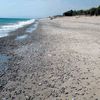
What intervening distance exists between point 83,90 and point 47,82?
1322 mm

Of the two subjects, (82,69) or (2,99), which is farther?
(82,69)

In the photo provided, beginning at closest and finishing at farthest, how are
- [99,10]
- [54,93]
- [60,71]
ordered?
1. [54,93]
2. [60,71]
3. [99,10]

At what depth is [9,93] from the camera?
5473 millimetres

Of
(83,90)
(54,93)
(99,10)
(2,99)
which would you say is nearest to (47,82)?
(54,93)

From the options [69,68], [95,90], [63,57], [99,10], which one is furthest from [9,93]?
[99,10]

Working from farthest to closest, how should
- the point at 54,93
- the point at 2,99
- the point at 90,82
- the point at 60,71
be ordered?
the point at 60,71 < the point at 90,82 < the point at 54,93 < the point at 2,99

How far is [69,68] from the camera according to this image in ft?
25.6

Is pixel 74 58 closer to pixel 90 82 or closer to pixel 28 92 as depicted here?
pixel 90 82

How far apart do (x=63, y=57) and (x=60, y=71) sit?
2437 mm

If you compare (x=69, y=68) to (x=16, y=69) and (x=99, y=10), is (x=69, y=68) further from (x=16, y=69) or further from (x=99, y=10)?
(x=99, y=10)

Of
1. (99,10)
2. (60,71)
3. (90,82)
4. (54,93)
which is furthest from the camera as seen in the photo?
(99,10)

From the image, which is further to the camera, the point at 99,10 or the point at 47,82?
the point at 99,10

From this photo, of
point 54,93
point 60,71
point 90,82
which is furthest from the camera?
point 60,71

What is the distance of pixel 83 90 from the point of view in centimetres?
561
